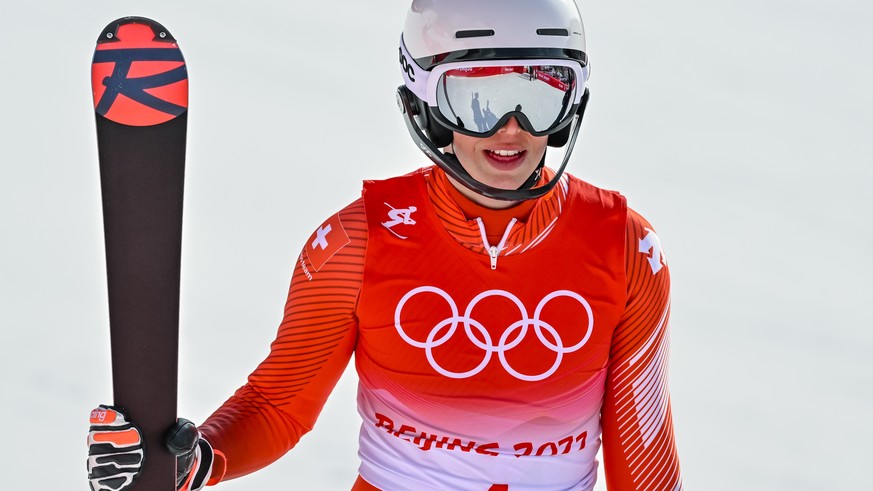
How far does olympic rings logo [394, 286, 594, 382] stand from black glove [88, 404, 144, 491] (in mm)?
671

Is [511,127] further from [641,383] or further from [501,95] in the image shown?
[641,383]

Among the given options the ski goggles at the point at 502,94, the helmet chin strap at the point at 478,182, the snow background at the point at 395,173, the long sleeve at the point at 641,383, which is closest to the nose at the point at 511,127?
the ski goggles at the point at 502,94

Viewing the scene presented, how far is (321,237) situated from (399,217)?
0.59 ft

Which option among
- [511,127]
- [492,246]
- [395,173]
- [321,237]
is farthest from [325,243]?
[395,173]

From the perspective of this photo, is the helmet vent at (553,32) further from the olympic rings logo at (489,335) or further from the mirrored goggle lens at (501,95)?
the olympic rings logo at (489,335)

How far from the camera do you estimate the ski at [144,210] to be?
289 centimetres

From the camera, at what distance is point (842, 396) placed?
239 inches

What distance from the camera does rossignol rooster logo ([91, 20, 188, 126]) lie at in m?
2.87

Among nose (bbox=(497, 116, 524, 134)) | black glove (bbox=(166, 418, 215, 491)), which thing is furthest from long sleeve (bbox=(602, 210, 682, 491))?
black glove (bbox=(166, 418, 215, 491))

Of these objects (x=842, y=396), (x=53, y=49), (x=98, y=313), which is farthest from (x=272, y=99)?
(x=842, y=396)

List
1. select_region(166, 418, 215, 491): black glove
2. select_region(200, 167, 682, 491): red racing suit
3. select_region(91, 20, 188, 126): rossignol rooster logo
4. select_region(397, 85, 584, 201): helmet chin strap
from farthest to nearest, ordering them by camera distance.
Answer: select_region(200, 167, 682, 491): red racing suit < select_region(397, 85, 584, 201): helmet chin strap < select_region(166, 418, 215, 491): black glove < select_region(91, 20, 188, 126): rossignol rooster logo

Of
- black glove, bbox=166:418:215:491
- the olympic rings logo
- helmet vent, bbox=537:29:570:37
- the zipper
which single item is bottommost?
black glove, bbox=166:418:215:491

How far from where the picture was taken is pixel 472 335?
10.8 feet

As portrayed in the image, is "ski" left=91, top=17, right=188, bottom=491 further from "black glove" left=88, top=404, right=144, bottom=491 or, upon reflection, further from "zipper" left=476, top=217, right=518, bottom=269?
"zipper" left=476, top=217, right=518, bottom=269
